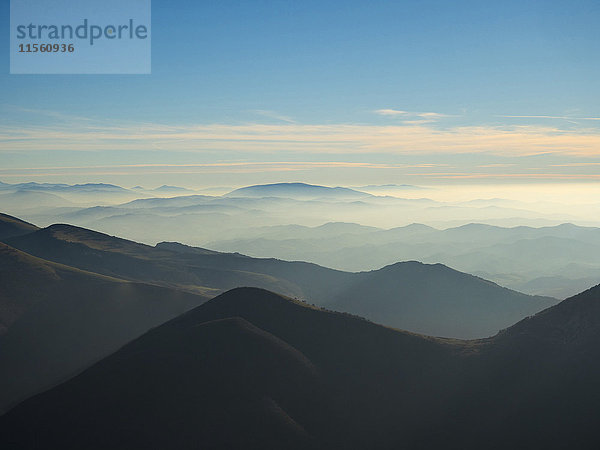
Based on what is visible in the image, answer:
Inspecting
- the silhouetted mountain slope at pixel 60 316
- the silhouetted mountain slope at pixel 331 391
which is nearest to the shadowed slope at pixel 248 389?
the silhouetted mountain slope at pixel 331 391

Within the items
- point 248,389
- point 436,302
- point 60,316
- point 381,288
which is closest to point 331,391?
point 248,389

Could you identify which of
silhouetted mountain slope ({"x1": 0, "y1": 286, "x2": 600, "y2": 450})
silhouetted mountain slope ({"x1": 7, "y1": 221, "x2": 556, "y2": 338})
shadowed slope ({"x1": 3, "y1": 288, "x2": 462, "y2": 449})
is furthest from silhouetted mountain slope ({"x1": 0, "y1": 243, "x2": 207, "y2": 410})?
silhouetted mountain slope ({"x1": 0, "y1": 286, "x2": 600, "y2": 450})

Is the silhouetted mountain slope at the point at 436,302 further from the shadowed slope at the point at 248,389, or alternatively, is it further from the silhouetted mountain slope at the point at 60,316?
the shadowed slope at the point at 248,389

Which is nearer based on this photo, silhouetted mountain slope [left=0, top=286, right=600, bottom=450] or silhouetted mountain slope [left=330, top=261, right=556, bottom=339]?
silhouetted mountain slope [left=0, top=286, right=600, bottom=450]

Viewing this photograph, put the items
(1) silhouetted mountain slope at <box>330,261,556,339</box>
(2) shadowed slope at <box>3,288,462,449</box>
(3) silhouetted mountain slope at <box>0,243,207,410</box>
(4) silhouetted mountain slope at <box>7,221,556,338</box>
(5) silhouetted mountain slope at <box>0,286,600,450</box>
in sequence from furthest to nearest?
(4) silhouetted mountain slope at <box>7,221,556,338</box>
(1) silhouetted mountain slope at <box>330,261,556,339</box>
(3) silhouetted mountain slope at <box>0,243,207,410</box>
(5) silhouetted mountain slope at <box>0,286,600,450</box>
(2) shadowed slope at <box>3,288,462,449</box>

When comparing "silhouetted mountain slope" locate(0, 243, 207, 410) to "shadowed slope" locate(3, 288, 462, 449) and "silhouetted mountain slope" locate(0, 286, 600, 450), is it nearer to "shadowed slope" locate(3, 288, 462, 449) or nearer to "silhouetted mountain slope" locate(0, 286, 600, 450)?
"shadowed slope" locate(3, 288, 462, 449)

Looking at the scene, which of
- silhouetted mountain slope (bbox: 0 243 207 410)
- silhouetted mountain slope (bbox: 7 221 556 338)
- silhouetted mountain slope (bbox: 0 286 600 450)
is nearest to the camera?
silhouetted mountain slope (bbox: 0 286 600 450)

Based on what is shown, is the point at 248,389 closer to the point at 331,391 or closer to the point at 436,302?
the point at 331,391
